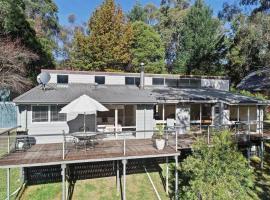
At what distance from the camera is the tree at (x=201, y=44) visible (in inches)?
1629

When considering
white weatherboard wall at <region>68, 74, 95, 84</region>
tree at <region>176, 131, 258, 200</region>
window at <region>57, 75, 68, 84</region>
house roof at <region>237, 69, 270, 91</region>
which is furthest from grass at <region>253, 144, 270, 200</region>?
window at <region>57, 75, 68, 84</region>

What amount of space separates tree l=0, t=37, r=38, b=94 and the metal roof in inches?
321

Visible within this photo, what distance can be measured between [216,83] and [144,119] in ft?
42.7

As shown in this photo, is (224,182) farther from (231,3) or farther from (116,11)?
(116,11)

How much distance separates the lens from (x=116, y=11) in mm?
39531

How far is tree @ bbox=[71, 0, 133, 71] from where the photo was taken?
121ft

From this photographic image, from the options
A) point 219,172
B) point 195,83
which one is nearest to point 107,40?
point 195,83

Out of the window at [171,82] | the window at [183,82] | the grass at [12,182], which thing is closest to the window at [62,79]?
the grass at [12,182]

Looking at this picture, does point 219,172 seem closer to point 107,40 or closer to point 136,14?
point 107,40

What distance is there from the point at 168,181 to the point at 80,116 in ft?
21.6

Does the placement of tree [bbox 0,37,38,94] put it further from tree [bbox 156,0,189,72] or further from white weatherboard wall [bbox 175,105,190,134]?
tree [bbox 156,0,189,72]

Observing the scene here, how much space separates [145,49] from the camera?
134 ft

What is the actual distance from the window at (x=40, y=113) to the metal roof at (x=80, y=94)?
0.54 metres

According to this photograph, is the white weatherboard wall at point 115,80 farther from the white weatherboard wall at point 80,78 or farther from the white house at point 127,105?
the white weatherboard wall at point 80,78
